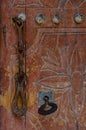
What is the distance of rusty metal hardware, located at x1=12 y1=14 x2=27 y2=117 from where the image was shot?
2.04m

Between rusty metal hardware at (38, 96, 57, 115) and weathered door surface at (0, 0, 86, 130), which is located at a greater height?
weathered door surface at (0, 0, 86, 130)

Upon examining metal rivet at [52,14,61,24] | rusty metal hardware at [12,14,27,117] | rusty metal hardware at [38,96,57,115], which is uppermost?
metal rivet at [52,14,61,24]

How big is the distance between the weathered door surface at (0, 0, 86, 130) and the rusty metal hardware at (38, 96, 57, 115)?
0.02m

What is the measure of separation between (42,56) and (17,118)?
11.3 inches

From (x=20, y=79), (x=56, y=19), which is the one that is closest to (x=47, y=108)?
(x=20, y=79)

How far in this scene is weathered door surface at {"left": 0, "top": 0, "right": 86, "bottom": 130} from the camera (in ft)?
6.76

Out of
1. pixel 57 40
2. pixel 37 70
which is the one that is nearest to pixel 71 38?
pixel 57 40

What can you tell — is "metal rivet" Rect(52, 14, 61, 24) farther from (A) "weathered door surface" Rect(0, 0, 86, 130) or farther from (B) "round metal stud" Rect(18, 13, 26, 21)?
(B) "round metal stud" Rect(18, 13, 26, 21)

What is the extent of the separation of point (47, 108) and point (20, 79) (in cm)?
17

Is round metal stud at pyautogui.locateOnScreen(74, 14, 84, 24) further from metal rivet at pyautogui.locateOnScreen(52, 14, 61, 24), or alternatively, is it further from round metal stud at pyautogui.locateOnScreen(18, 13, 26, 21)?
round metal stud at pyautogui.locateOnScreen(18, 13, 26, 21)

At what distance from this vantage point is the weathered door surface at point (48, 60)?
81.1 inches

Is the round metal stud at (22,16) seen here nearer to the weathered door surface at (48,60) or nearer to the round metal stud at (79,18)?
the weathered door surface at (48,60)

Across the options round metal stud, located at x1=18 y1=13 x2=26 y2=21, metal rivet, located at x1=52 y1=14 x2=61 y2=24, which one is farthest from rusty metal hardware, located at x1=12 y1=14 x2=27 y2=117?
metal rivet, located at x1=52 y1=14 x2=61 y2=24

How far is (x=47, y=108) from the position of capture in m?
2.07
